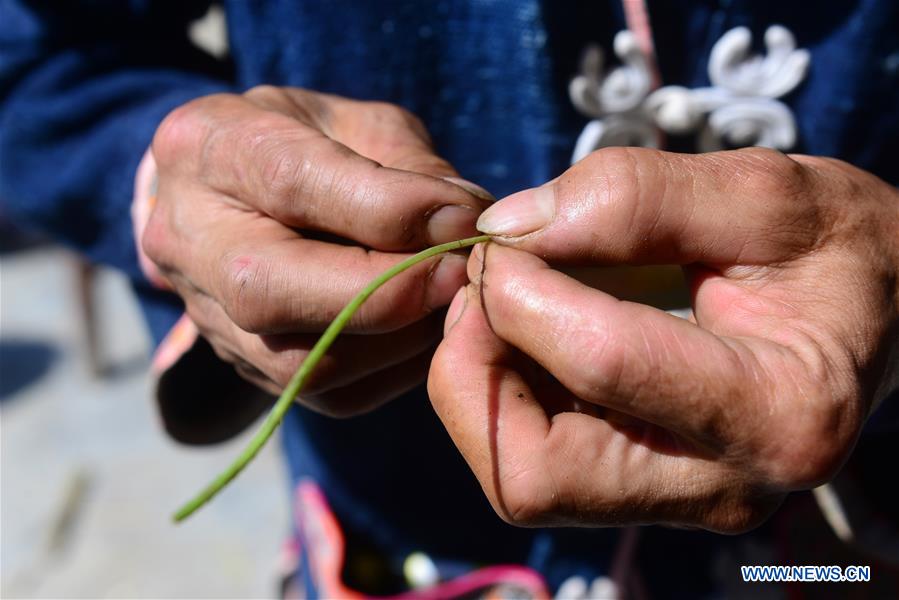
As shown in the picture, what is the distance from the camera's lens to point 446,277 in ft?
2.06

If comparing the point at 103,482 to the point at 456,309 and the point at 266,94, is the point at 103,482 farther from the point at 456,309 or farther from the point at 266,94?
the point at 456,309

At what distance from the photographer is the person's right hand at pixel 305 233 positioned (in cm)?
60

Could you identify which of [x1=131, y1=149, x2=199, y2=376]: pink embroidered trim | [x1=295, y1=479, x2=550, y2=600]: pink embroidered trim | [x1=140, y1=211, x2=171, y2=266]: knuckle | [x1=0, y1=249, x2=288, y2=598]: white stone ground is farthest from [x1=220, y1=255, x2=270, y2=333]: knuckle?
[x1=0, y1=249, x2=288, y2=598]: white stone ground

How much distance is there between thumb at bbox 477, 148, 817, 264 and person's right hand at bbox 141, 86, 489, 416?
0.08 meters

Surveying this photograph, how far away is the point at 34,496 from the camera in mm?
2018

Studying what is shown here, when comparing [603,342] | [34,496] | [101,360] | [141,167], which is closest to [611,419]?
[603,342]

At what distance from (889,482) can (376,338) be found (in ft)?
2.62

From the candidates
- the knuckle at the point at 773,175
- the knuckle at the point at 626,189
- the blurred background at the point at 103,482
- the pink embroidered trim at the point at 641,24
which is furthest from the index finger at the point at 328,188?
the blurred background at the point at 103,482

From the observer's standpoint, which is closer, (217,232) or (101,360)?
(217,232)

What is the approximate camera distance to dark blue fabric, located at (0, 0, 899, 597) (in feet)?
2.72

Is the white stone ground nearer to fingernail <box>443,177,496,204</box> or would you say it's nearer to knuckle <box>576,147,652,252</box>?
fingernail <box>443,177,496,204</box>

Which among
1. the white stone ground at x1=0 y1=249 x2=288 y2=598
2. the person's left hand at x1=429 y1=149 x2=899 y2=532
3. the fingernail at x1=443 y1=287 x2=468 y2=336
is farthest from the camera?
the white stone ground at x1=0 y1=249 x2=288 y2=598

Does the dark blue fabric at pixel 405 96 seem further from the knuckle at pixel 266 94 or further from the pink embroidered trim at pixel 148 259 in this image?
the knuckle at pixel 266 94

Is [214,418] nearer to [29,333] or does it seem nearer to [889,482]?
[889,482]
